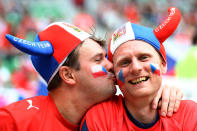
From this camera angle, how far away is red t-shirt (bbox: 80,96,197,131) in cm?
223

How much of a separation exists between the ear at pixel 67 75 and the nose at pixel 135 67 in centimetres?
59

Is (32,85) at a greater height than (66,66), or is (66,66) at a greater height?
(66,66)

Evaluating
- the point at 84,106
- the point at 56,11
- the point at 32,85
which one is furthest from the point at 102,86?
the point at 56,11

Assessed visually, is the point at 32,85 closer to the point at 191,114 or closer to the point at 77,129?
the point at 77,129

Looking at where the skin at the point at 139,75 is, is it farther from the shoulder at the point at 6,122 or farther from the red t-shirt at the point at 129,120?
the shoulder at the point at 6,122

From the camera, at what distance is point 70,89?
2645mm

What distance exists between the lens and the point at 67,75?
104 inches

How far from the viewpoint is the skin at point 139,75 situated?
2.21 meters

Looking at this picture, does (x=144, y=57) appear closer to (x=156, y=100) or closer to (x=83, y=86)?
(x=156, y=100)

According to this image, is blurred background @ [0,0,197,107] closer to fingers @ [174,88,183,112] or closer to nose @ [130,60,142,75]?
fingers @ [174,88,183,112]

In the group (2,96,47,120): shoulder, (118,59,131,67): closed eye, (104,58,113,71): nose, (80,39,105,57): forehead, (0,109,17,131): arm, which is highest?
(80,39,105,57): forehead

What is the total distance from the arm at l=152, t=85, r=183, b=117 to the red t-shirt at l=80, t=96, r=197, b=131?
0.13 ft

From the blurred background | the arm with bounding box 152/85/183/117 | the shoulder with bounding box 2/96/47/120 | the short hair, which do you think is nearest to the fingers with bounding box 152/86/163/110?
the arm with bounding box 152/85/183/117

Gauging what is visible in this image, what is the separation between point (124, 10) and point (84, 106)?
370 inches
